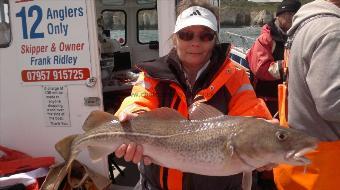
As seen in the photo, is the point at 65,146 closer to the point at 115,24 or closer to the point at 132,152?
the point at 132,152

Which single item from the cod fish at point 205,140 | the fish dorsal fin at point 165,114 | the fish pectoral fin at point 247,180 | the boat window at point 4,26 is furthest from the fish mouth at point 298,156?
the boat window at point 4,26

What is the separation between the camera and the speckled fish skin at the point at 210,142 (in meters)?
2.27

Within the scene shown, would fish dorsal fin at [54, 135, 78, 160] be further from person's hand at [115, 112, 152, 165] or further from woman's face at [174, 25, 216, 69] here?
woman's face at [174, 25, 216, 69]

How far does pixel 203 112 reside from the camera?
259 centimetres

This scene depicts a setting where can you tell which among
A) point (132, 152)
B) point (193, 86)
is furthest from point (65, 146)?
point (193, 86)

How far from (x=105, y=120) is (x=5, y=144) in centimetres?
336

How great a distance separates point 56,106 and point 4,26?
1.30 meters

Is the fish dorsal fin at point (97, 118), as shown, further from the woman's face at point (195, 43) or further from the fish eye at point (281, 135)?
the fish eye at point (281, 135)

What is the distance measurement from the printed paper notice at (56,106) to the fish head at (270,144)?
3.22 m

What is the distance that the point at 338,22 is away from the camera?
262 centimetres

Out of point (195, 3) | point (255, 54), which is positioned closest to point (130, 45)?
point (255, 54)

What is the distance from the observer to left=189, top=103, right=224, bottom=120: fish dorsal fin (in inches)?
101

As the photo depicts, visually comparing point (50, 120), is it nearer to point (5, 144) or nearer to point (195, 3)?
point (5, 144)

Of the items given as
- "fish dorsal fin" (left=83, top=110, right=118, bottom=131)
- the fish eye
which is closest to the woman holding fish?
"fish dorsal fin" (left=83, top=110, right=118, bottom=131)
